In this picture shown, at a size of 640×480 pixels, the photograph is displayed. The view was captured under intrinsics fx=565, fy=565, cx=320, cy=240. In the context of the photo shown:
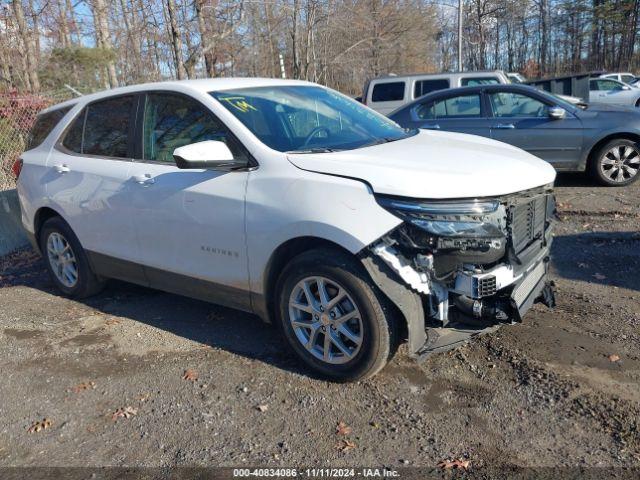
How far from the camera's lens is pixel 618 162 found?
326 inches

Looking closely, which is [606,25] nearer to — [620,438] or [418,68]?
[418,68]

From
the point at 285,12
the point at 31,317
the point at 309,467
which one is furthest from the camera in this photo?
the point at 285,12

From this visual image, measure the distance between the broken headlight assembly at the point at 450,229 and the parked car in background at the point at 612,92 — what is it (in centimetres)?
1943

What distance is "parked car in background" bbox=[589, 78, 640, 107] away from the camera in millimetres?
19969

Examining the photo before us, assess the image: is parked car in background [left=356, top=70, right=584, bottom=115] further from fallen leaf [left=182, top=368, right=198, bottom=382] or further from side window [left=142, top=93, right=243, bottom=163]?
fallen leaf [left=182, top=368, right=198, bottom=382]

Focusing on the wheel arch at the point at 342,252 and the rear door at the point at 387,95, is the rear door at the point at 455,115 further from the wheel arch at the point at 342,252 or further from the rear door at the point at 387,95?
the wheel arch at the point at 342,252

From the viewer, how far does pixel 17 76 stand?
46.1 ft

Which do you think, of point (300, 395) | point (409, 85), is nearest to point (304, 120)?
point (300, 395)

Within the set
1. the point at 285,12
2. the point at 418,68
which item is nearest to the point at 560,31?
the point at 418,68

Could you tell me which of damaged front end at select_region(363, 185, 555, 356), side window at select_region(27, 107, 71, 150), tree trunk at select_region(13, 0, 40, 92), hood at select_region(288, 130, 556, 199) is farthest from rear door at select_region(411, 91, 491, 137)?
tree trunk at select_region(13, 0, 40, 92)

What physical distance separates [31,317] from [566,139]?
24.3ft

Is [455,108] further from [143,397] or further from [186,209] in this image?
[143,397]

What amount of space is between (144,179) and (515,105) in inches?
256

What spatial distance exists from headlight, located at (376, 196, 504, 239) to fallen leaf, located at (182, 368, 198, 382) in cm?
171
